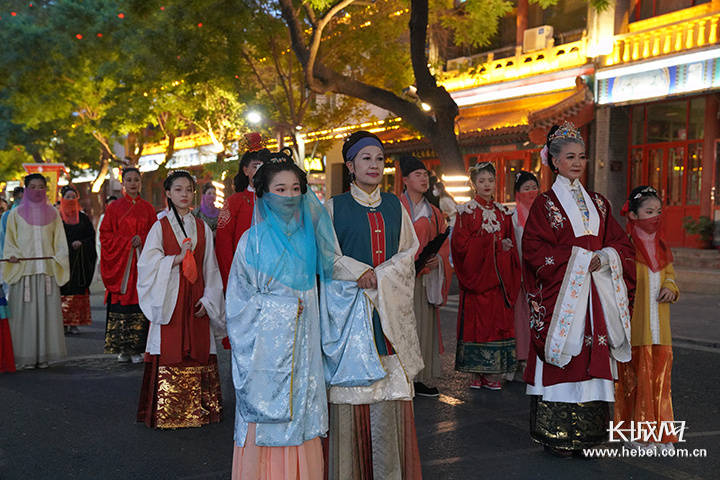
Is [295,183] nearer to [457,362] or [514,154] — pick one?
[457,362]

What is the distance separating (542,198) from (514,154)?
48.8 feet

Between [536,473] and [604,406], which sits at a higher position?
[604,406]

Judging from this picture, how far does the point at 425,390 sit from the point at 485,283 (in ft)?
3.54

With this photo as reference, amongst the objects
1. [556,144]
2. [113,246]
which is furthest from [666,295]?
[113,246]

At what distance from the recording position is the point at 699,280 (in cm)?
1323

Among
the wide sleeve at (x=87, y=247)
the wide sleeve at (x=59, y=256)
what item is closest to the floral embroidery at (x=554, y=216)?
the wide sleeve at (x=59, y=256)

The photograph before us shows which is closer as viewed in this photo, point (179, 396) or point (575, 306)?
point (575, 306)

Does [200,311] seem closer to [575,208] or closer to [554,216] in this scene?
[554,216]

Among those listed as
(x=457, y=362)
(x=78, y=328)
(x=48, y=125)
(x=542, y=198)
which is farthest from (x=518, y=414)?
(x=48, y=125)

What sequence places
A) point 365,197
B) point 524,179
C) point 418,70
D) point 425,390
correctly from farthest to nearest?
point 418,70, point 524,179, point 425,390, point 365,197

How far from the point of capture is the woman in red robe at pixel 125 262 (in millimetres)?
7535

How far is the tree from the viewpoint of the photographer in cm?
1112

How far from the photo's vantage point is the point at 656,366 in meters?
4.61

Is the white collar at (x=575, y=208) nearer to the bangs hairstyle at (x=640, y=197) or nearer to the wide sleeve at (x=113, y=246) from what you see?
the bangs hairstyle at (x=640, y=197)
